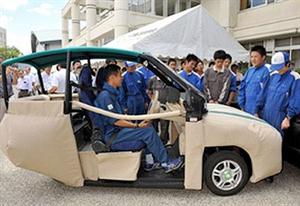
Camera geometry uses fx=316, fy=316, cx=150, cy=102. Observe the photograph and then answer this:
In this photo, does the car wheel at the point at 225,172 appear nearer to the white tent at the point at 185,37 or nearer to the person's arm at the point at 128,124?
the person's arm at the point at 128,124


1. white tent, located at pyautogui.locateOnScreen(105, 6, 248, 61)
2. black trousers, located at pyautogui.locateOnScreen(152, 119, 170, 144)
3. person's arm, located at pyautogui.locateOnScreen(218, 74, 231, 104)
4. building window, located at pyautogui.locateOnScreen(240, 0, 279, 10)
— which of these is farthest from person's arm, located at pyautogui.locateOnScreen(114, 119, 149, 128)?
building window, located at pyautogui.locateOnScreen(240, 0, 279, 10)

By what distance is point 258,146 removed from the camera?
11.8 feet

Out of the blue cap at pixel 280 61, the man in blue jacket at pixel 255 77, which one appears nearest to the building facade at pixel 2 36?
the man in blue jacket at pixel 255 77

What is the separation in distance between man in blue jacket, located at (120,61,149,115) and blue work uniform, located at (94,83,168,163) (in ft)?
5.07

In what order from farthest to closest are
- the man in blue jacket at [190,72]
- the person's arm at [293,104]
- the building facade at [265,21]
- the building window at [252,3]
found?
the building window at [252,3], the building facade at [265,21], the man in blue jacket at [190,72], the person's arm at [293,104]

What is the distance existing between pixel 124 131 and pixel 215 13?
17.9 meters

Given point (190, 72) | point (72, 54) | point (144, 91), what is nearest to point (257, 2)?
point (190, 72)

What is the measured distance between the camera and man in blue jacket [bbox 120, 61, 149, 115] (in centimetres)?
540

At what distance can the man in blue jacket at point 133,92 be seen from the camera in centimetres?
540

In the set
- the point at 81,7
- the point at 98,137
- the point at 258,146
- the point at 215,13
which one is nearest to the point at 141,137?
the point at 98,137

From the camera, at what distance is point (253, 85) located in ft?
14.8

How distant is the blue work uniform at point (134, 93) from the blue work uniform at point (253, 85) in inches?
66.3

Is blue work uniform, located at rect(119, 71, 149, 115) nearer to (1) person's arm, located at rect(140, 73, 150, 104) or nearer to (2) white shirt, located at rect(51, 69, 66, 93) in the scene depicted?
(1) person's arm, located at rect(140, 73, 150, 104)

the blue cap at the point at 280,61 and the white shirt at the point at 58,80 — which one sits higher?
the blue cap at the point at 280,61
